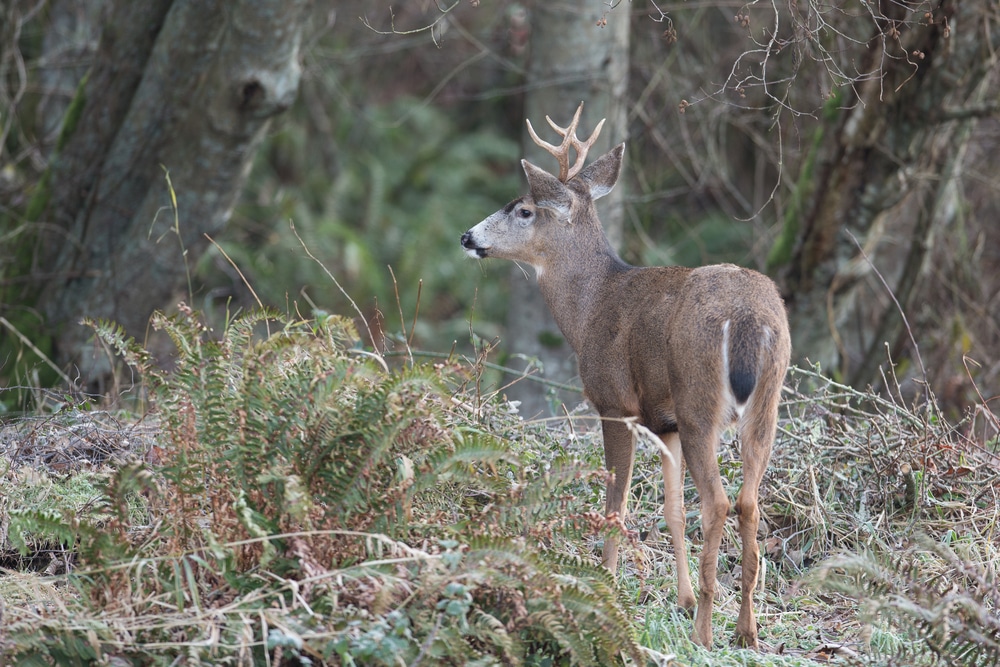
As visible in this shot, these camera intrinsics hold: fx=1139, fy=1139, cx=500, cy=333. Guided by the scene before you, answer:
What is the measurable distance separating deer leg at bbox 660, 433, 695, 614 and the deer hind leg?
399 millimetres

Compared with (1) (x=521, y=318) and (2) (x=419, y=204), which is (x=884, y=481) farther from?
(2) (x=419, y=204)

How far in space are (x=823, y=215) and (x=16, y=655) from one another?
6743 millimetres

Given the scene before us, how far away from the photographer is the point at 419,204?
19.9m

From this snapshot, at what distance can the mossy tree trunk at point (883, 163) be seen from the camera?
7.81 m

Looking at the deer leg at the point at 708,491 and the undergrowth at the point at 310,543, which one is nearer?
the undergrowth at the point at 310,543

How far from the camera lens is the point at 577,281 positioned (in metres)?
5.94

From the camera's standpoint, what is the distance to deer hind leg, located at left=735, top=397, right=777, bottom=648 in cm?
446

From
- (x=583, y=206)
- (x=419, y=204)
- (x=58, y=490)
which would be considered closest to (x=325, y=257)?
(x=419, y=204)

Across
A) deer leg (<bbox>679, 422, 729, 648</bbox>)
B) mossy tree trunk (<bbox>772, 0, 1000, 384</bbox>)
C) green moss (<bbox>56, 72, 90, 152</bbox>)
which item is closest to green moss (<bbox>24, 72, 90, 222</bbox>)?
green moss (<bbox>56, 72, 90, 152</bbox>)

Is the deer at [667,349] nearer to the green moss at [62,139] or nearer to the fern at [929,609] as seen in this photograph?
the fern at [929,609]

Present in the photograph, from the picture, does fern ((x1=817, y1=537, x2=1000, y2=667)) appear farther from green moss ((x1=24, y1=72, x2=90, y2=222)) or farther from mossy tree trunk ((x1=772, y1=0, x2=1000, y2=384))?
green moss ((x1=24, y1=72, x2=90, y2=222))

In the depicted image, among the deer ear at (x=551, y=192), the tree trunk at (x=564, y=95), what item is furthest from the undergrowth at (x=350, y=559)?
the tree trunk at (x=564, y=95)

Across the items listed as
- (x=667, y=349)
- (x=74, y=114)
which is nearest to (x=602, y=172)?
(x=667, y=349)

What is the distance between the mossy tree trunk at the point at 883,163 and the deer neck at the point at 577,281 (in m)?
2.12
